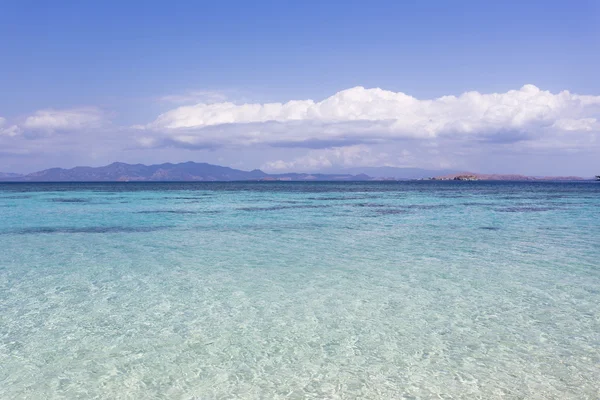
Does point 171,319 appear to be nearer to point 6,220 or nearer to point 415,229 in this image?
point 415,229

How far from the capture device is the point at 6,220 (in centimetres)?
3075

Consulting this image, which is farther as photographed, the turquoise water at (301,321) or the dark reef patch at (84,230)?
the dark reef patch at (84,230)

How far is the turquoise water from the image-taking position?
6559mm

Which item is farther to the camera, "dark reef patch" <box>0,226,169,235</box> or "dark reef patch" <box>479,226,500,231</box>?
"dark reef patch" <box>479,226,500,231</box>

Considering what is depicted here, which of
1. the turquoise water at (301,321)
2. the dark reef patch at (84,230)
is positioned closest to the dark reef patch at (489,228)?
the turquoise water at (301,321)

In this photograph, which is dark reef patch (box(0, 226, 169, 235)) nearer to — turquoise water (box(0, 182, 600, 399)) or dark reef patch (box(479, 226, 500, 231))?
turquoise water (box(0, 182, 600, 399))

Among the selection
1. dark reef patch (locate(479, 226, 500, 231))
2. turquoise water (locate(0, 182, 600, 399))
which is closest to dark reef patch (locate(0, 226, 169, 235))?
turquoise water (locate(0, 182, 600, 399))

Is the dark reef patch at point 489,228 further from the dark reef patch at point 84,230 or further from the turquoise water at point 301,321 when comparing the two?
the dark reef patch at point 84,230

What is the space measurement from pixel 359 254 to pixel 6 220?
82.5 ft

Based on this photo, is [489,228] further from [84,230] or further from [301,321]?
[84,230]

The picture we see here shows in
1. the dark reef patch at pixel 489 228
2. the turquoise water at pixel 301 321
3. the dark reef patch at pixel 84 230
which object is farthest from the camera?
the dark reef patch at pixel 489 228

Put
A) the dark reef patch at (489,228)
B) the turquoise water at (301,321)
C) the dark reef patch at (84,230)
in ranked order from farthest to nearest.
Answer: the dark reef patch at (489,228) → the dark reef patch at (84,230) → the turquoise water at (301,321)

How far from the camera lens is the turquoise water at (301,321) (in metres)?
6.56

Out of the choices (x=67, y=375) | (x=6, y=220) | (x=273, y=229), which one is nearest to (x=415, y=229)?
(x=273, y=229)
